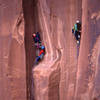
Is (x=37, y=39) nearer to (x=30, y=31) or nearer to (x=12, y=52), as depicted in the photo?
(x=30, y=31)

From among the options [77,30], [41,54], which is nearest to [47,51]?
[41,54]

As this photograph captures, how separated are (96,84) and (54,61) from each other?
60 cm

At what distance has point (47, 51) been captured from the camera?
72.3 inches

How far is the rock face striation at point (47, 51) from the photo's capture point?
66.0 inches

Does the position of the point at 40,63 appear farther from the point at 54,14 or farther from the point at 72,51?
the point at 54,14

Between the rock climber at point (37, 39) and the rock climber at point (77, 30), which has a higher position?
the rock climber at point (77, 30)

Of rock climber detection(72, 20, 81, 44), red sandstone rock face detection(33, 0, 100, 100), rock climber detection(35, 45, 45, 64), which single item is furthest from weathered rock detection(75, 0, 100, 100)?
rock climber detection(35, 45, 45, 64)

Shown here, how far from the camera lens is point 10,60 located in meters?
1.76

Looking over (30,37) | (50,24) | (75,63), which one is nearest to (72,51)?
(75,63)

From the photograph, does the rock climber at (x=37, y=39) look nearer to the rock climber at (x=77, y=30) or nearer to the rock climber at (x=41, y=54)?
the rock climber at (x=41, y=54)

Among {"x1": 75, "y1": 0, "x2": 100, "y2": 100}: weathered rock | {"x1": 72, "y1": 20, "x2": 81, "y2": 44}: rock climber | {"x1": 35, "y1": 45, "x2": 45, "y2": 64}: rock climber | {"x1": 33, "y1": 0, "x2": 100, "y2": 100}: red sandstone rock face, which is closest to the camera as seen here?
{"x1": 75, "y1": 0, "x2": 100, "y2": 100}: weathered rock

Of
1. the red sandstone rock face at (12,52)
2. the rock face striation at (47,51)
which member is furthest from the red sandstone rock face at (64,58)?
the red sandstone rock face at (12,52)

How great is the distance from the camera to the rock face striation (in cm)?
168

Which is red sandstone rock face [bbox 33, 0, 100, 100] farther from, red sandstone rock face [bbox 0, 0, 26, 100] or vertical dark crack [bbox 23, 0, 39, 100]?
red sandstone rock face [bbox 0, 0, 26, 100]
